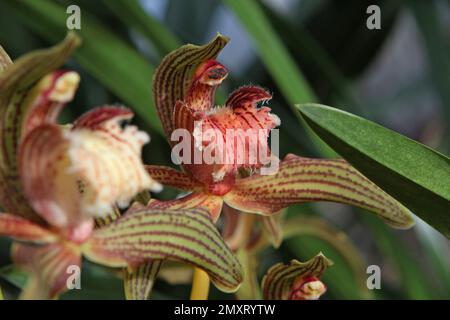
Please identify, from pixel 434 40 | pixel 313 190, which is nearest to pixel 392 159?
pixel 313 190

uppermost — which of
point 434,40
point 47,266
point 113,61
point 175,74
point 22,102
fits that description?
point 434,40

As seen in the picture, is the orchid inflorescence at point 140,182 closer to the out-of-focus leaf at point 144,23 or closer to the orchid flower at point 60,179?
the orchid flower at point 60,179

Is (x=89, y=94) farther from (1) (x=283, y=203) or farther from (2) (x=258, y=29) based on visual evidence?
(1) (x=283, y=203)

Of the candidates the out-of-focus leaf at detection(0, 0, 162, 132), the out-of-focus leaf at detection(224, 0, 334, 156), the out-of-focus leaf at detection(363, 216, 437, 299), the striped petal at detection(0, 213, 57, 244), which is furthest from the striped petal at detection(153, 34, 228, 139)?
the out-of-focus leaf at detection(363, 216, 437, 299)

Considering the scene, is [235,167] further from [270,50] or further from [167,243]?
[270,50]

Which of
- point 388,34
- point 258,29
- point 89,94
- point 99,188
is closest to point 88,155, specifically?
point 99,188

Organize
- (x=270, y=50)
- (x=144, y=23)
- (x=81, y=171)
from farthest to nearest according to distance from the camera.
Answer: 1. (x=270, y=50)
2. (x=144, y=23)
3. (x=81, y=171)
